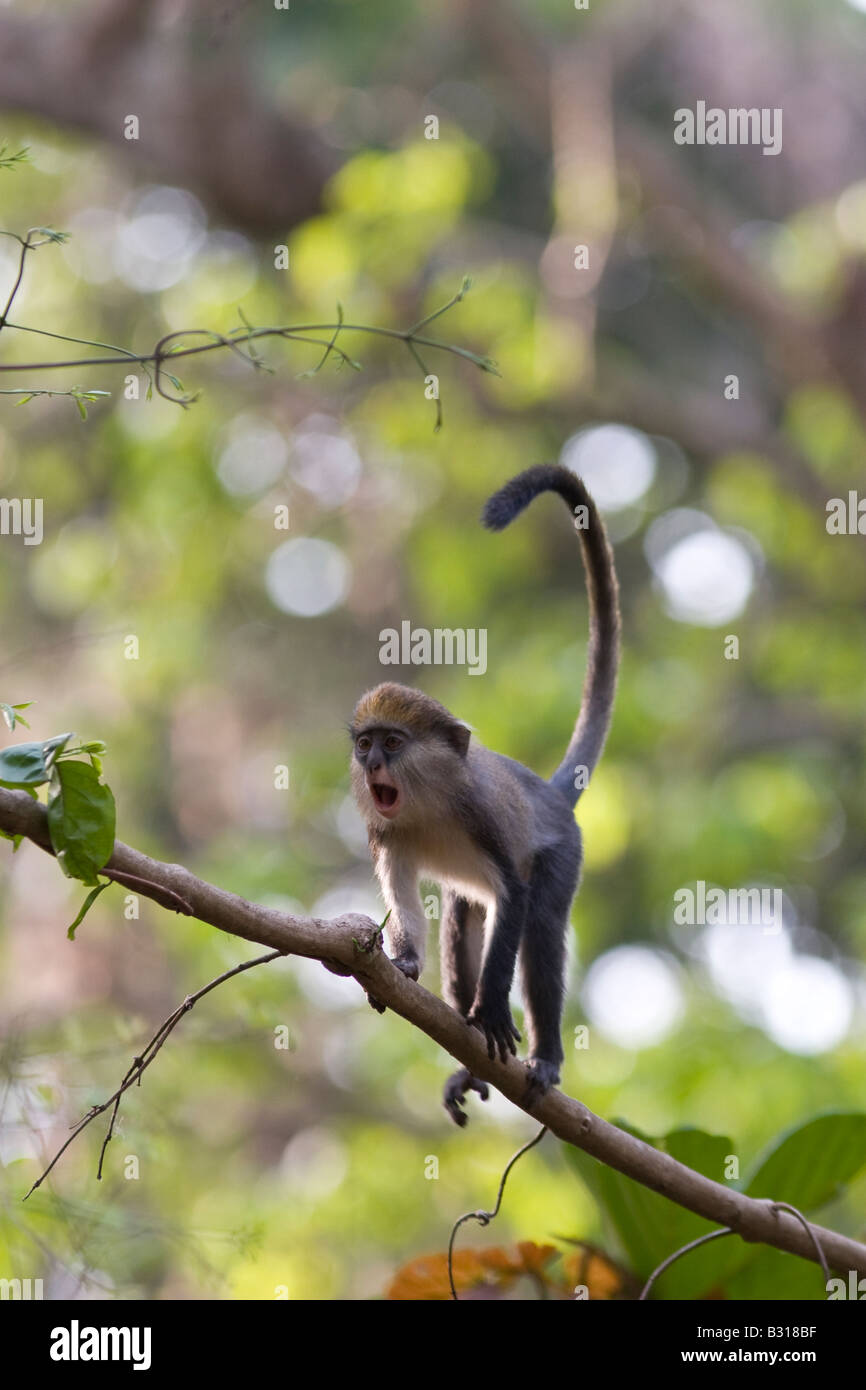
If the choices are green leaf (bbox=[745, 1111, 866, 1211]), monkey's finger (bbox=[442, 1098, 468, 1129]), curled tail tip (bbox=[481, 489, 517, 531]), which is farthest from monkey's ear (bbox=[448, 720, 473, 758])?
green leaf (bbox=[745, 1111, 866, 1211])

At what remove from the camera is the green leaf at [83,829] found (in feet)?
7.06

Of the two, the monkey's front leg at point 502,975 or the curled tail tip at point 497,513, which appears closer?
the curled tail tip at point 497,513

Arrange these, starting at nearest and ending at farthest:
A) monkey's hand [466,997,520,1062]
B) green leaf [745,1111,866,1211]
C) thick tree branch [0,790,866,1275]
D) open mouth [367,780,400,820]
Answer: thick tree branch [0,790,866,1275] → monkey's hand [466,997,520,1062] → open mouth [367,780,400,820] → green leaf [745,1111,866,1211]

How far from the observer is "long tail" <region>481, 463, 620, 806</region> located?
2855mm

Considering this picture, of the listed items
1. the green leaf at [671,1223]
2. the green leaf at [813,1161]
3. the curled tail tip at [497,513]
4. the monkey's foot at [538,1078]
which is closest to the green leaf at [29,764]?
the curled tail tip at [497,513]

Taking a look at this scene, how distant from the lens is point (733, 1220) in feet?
10.4

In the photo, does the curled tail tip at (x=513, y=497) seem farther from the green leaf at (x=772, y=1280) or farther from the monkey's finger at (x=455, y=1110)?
the green leaf at (x=772, y=1280)

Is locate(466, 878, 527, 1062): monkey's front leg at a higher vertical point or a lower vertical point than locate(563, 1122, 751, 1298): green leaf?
higher

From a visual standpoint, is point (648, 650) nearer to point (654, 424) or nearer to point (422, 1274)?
point (654, 424)

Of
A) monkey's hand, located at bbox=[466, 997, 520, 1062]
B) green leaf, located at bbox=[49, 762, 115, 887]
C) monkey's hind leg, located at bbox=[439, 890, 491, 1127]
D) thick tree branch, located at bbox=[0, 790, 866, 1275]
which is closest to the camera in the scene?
green leaf, located at bbox=[49, 762, 115, 887]

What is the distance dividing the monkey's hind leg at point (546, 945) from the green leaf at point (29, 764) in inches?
71.1

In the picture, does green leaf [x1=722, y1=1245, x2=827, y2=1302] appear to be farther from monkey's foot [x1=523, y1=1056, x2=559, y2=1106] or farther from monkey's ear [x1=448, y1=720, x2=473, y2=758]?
monkey's ear [x1=448, y1=720, x2=473, y2=758]

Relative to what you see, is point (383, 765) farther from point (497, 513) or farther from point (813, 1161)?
point (813, 1161)
